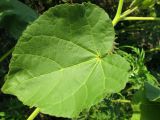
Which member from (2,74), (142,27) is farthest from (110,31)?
(142,27)

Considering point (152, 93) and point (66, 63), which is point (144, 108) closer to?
point (152, 93)

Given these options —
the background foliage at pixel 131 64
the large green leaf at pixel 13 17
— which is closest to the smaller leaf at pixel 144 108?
the background foliage at pixel 131 64

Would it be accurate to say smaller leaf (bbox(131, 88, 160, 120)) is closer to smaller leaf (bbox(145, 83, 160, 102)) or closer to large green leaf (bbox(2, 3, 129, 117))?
smaller leaf (bbox(145, 83, 160, 102))

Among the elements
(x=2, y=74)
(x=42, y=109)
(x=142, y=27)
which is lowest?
(x=2, y=74)

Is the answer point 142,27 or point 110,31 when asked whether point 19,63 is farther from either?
point 142,27

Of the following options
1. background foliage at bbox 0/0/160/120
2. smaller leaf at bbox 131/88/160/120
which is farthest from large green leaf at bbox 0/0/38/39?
smaller leaf at bbox 131/88/160/120
